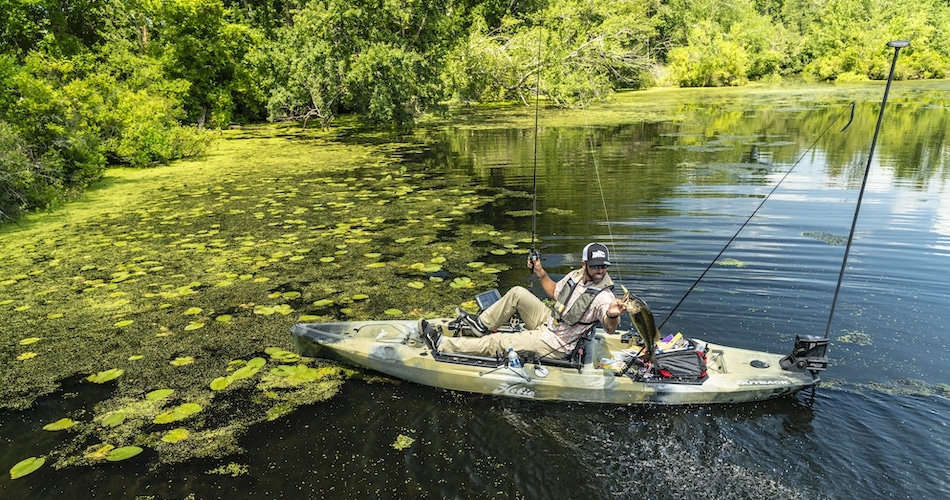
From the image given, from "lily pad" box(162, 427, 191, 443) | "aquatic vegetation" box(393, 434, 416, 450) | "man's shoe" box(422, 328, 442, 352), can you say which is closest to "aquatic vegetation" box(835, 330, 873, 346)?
"man's shoe" box(422, 328, 442, 352)

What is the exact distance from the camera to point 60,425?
15.2 feet

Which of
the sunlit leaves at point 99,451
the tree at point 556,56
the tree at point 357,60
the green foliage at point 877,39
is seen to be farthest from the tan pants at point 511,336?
the green foliage at point 877,39

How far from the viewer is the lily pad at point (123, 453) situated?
424 cm

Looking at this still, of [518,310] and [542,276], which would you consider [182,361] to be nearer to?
[518,310]

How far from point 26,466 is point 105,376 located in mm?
1251

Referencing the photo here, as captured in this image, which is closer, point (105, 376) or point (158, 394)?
point (158, 394)

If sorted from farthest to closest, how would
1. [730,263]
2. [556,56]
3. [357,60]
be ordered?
[556,56] → [357,60] → [730,263]

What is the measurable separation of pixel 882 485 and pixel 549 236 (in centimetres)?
591

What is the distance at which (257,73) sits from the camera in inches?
968

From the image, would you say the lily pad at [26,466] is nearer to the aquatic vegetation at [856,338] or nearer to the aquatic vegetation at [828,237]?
the aquatic vegetation at [856,338]

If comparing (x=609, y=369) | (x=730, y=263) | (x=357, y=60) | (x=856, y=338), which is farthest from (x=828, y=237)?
(x=357, y=60)

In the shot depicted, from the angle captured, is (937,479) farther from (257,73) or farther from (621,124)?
(257,73)

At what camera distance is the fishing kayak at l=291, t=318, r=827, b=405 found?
15.4 feet

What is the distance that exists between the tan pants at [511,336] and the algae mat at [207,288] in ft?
4.20
